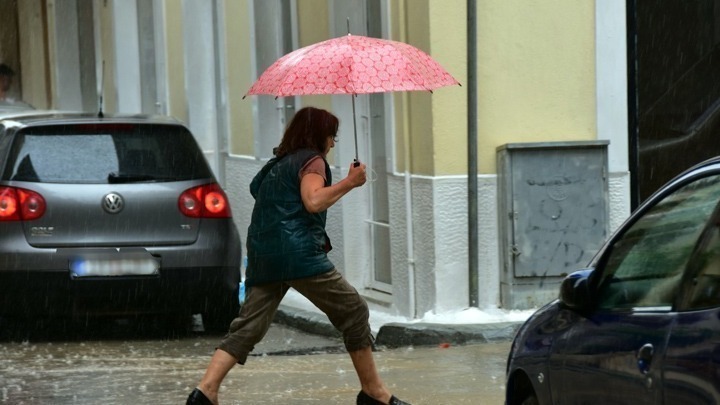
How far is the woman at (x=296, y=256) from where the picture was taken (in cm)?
743

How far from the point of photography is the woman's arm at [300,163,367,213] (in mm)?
7266

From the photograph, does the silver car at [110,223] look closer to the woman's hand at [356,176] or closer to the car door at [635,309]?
the woman's hand at [356,176]

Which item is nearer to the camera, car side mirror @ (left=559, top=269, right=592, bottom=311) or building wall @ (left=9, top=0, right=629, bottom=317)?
car side mirror @ (left=559, top=269, right=592, bottom=311)

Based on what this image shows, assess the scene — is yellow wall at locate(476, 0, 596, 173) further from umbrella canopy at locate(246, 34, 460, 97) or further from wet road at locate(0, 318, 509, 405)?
umbrella canopy at locate(246, 34, 460, 97)

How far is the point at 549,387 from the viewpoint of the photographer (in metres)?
5.39

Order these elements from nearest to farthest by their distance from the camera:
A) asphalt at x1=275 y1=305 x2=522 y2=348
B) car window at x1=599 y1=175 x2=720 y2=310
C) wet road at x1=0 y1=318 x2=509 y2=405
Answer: car window at x1=599 y1=175 x2=720 y2=310, wet road at x1=0 y1=318 x2=509 y2=405, asphalt at x1=275 y1=305 x2=522 y2=348

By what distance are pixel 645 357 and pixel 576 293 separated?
611 mm

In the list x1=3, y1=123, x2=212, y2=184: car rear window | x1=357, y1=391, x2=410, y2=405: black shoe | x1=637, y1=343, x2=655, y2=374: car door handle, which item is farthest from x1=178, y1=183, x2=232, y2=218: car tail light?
x1=637, y1=343, x2=655, y2=374: car door handle

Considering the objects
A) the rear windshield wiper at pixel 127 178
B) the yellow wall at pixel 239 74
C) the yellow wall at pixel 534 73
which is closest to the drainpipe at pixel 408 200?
the yellow wall at pixel 534 73

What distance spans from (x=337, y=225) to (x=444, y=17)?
10.4ft

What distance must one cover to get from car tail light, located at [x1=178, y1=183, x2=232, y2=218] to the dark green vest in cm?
330

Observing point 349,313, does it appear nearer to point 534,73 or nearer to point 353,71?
point 353,71

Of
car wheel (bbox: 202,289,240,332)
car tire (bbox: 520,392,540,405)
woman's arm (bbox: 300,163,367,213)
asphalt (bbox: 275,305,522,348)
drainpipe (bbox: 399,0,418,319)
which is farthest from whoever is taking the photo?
drainpipe (bbox: 399,0,418,319)

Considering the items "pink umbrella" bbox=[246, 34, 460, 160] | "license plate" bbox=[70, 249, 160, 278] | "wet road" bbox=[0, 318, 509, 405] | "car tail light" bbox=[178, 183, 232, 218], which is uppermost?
"pink umbrella" bbox=[246, 34, 460, 160]
